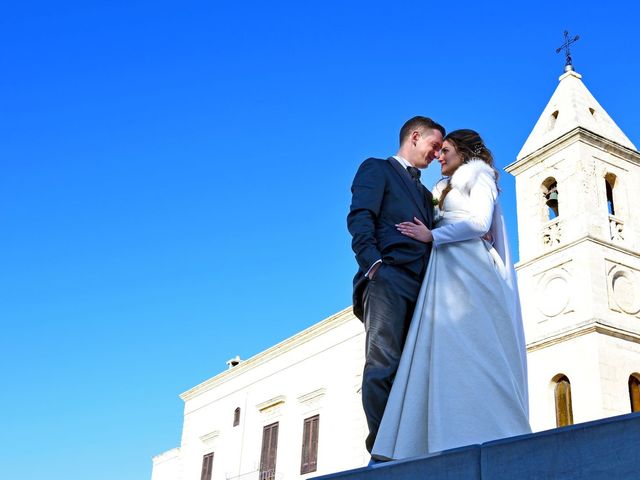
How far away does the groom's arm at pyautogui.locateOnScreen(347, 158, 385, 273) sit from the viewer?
3844 mm

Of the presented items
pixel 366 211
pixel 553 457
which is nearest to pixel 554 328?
pixel 366 211

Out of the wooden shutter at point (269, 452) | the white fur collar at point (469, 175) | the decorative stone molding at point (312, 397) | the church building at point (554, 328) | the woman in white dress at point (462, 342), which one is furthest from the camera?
the wooden shutter at point (269, 452)

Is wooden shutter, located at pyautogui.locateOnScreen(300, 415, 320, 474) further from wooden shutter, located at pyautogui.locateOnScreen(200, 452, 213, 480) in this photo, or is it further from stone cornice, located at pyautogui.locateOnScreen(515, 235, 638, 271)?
stone cornice, located at pyautogui.locateOnScreen(515, 235, 638, 271)

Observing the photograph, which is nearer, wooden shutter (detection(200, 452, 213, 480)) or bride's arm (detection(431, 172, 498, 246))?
bride's arm (detection(431, 172, 498, 246))

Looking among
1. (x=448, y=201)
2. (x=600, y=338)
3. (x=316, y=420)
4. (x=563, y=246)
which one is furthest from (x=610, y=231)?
(x=448, y=201)

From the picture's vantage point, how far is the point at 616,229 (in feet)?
66.5

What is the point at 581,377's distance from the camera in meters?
17.7

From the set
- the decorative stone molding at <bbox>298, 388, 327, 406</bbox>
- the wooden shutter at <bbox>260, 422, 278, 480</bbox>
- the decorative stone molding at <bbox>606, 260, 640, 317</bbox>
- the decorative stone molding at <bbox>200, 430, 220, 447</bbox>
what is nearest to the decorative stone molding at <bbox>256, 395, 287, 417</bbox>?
the wooden shutter at <bbox>260, 422, 278, 480</bbox>

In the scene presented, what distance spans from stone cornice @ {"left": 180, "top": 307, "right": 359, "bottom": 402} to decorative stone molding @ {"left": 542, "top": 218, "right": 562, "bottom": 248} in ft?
19.6

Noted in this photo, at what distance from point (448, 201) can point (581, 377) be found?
14610mm

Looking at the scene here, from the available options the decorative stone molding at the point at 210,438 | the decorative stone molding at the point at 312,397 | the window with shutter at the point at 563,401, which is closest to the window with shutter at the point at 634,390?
the window with shutter at the point at 563,401

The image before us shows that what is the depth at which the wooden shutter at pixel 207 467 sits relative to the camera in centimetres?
3053

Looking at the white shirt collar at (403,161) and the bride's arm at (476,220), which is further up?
the white shirt collar at (403,161)

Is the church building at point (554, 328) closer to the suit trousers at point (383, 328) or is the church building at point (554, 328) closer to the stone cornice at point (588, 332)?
the stone cornice at point (588, 332)
